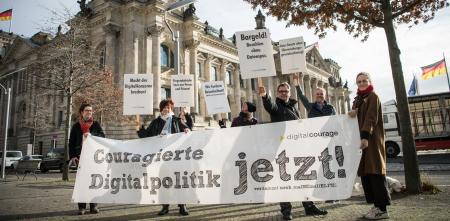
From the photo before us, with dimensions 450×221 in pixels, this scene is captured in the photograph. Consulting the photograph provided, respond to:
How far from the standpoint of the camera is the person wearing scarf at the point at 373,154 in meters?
5.03

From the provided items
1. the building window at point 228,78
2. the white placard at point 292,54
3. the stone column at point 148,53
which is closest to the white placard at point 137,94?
the white placard at point 292,54

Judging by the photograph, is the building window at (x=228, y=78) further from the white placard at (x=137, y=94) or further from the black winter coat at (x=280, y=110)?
the black winter coat at (x=280, y=110)

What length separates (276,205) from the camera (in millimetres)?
6984

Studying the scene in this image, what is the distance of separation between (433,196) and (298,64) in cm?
412

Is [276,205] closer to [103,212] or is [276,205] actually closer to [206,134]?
[206,134]

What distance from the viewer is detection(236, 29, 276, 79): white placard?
6.80 m

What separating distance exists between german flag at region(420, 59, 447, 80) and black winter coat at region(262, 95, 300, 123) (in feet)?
99.2

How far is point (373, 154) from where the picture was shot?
16.7 ft

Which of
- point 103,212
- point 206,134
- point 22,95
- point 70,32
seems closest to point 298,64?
point 206,134

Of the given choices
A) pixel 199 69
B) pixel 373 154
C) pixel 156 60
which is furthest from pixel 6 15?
pixel 373 154

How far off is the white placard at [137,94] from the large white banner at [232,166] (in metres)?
1.96

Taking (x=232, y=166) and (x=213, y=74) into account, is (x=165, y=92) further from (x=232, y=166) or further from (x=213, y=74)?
(x=232, y=166)

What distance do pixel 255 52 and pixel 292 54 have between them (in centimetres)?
112

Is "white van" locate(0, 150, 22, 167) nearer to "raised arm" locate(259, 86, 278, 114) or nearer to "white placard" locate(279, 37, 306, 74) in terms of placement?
"white placard" locate(279, 37, 306, 74)
